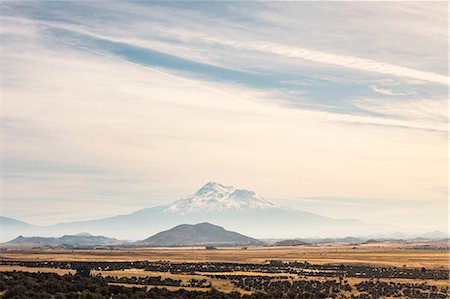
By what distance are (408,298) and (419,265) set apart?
57.5 m

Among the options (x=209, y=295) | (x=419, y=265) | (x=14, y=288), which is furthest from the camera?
(x=419, y=265)

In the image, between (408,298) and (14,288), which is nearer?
(14,288)

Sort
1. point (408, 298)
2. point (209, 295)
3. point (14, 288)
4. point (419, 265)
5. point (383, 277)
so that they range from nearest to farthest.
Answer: point (14, 288) < point (209, 295) < point (408, 298) < point (383, 277) < point (419, 265)

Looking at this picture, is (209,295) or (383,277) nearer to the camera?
(209,295)

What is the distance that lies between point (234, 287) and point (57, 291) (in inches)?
1020

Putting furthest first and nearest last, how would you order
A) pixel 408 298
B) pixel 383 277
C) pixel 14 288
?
pixel 383 277 → pixel 408 298 → pixel 14 288

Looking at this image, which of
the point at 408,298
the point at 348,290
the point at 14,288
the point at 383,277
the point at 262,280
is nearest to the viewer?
the point at 14,288

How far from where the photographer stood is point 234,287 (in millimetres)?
74812

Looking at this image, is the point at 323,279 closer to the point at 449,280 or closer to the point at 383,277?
the point at 383,277

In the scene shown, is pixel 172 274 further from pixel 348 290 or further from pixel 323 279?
pixel 348 290

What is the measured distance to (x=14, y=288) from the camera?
55.6 meters

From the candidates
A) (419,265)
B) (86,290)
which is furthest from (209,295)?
(419,265)

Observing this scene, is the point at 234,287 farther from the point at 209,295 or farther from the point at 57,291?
the point at 57,291

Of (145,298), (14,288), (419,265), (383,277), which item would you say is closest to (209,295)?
(145,298)
